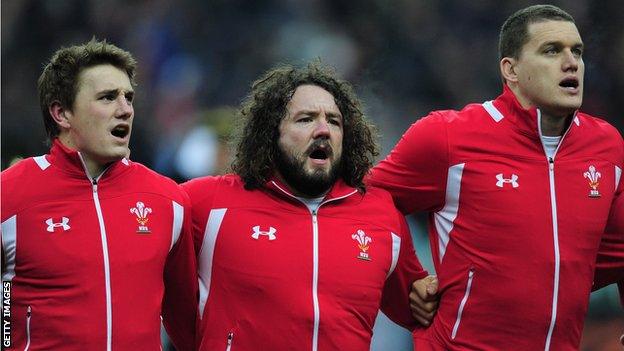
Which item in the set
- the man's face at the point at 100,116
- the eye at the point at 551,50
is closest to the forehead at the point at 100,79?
the man's face at the point at 100,116

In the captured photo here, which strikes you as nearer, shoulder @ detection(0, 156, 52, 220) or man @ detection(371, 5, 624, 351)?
shoulder @ detection(0, 156, 52, 220)

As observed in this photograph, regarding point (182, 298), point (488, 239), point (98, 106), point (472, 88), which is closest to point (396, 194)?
point (488, 239)

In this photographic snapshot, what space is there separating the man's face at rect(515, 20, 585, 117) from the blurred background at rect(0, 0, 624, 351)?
2.98 metres

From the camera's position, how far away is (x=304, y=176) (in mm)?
4199

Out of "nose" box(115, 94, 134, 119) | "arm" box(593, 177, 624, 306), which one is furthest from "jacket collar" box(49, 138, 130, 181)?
"arm" box(593, 177, 624, 306)

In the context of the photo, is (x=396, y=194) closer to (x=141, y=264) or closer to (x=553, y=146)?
(x=553, y=146)

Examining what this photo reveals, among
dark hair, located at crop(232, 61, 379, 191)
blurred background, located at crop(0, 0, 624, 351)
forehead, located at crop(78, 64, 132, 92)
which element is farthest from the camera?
blurred background, located at crop(0, 0, 624, 351)

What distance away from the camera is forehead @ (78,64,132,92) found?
4105 mm

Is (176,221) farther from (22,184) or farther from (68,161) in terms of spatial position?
(22,184)

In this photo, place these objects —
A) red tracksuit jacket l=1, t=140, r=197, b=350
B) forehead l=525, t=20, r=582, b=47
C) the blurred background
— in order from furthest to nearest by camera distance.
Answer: the blurred background → forehead l=525, t=20, r=582, b=47 → red tracksuit jacket l=1, t=140, r=197, b=350

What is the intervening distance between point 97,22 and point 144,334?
409 cm

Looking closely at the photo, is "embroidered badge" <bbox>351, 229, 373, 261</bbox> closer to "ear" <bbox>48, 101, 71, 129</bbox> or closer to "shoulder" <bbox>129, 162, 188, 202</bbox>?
"shoulder" <bbox>129, 162, 188, 202</bbox>

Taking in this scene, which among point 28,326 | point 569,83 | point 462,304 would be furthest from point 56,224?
point 569,83

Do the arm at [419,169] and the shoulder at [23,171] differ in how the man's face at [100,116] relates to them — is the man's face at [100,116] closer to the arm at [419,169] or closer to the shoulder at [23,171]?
the shoulder at [23,171]
